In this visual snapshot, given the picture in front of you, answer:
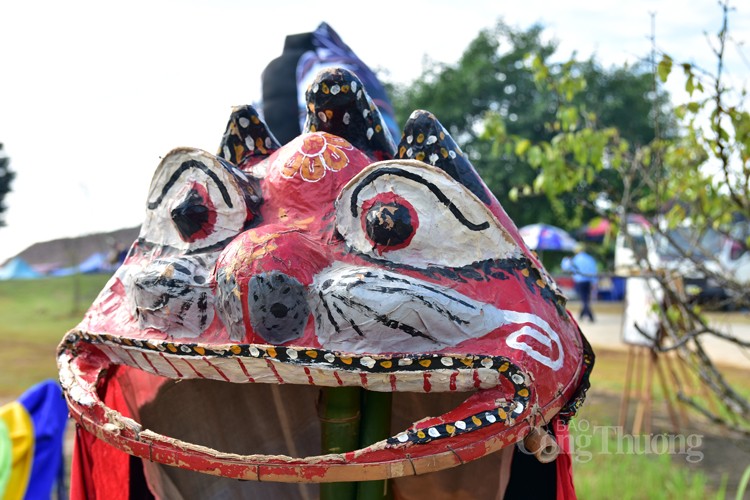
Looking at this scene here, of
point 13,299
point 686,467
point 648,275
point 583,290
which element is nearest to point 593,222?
point 648,275

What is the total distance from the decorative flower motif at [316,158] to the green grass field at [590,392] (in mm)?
774

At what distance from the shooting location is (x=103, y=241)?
8.93m

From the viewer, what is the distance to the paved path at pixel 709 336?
651 cm

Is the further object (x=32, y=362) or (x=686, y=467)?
(x=32, y=362)

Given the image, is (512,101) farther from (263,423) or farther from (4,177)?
(263,423)

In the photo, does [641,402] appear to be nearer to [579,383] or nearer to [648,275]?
[648,275]

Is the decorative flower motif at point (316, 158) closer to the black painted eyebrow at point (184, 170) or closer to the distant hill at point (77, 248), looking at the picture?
the black painted eyebrow at point (184, 170)

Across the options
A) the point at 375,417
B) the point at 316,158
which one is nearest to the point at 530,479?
the point at 375,417

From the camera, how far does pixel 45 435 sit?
2307 mm

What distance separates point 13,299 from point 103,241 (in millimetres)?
2740

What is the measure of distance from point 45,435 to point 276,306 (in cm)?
191

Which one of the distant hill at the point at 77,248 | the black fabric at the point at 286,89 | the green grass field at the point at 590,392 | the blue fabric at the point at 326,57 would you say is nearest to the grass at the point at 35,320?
the green grass field at the point at 590,392

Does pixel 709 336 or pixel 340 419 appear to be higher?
pixel 340 419

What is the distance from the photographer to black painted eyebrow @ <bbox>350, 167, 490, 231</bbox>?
0.87m
